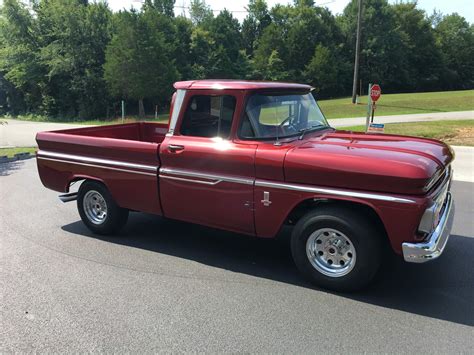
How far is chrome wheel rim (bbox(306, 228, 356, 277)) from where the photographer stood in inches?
153

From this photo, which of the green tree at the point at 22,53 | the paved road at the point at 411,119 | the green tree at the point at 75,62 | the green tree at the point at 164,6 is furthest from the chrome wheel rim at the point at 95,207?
the green tree at the point at 164,6

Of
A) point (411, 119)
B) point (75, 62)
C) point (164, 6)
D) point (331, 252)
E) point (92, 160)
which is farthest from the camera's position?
point (164, 6)

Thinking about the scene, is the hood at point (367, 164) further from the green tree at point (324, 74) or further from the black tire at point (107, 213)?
the green tree at point (324, 74)

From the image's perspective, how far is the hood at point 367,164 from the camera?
11.5 ft

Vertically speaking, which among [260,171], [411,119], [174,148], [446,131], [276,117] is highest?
[276,117]

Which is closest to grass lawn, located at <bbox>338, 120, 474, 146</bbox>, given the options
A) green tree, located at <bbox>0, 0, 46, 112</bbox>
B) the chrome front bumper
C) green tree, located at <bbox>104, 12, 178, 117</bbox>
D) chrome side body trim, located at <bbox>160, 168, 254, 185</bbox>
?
the chrome front bumper

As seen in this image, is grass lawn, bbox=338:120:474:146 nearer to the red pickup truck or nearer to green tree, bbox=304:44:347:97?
the red pickup truck

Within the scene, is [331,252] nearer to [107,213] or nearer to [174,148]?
[174,148]

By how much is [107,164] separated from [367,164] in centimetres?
314

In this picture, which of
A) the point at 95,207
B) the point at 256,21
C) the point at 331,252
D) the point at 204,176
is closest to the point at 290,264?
the point at 331,252

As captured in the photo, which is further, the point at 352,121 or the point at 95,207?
the point at 352,121

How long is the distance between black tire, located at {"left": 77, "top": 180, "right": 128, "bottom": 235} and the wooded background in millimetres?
39959

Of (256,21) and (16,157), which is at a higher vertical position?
(256,21)

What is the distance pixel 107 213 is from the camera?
17.8ft
